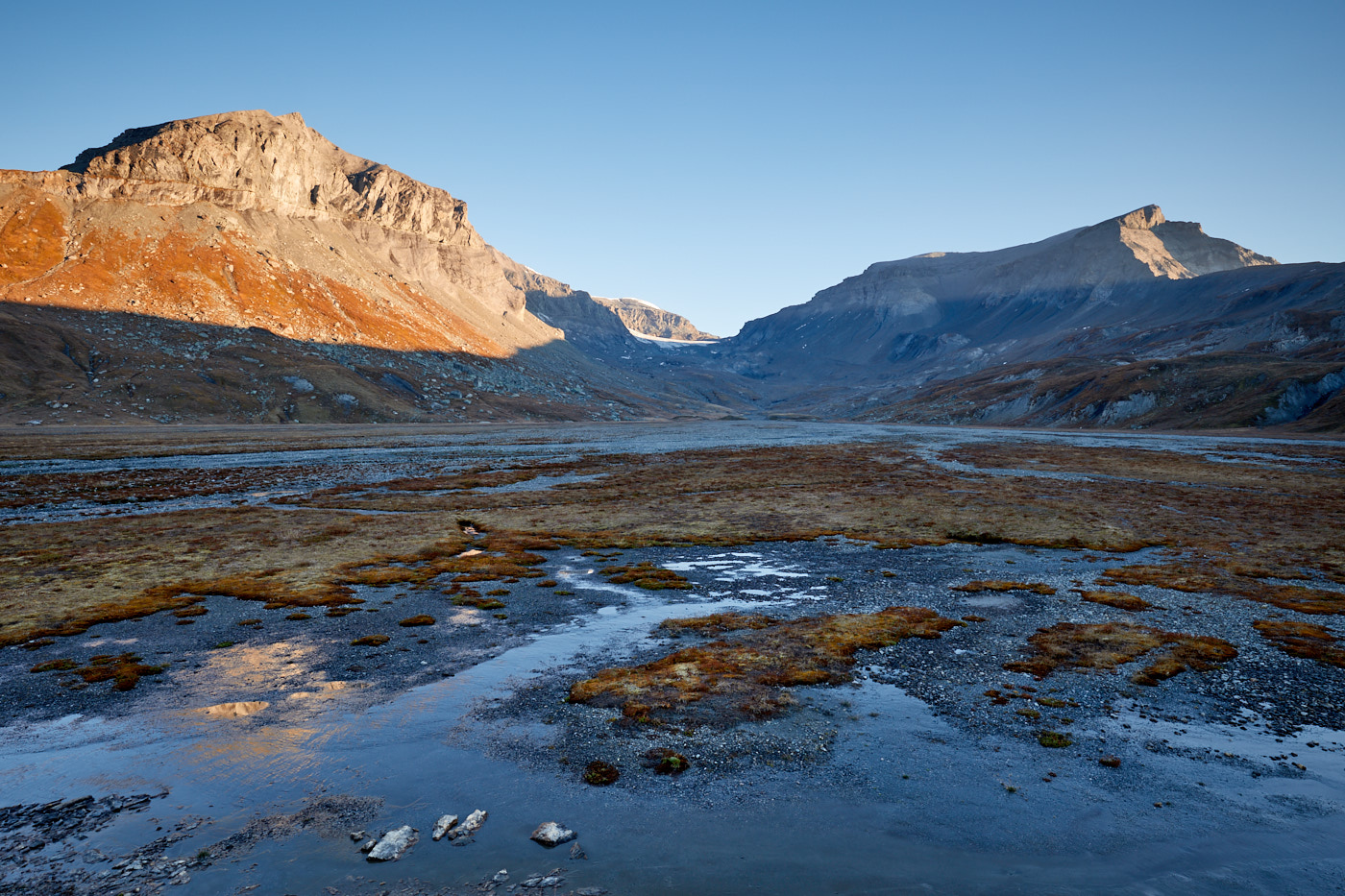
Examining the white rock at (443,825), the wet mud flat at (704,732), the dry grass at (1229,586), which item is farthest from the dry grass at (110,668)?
the dry grass at (1229,586)

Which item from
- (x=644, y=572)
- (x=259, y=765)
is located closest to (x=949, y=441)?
(x=644, y=572)

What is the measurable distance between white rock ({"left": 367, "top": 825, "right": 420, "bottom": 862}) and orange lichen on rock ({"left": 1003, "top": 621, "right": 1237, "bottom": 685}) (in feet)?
53.9

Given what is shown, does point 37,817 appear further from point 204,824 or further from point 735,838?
point 735,838

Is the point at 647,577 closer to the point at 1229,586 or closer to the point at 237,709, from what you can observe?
the point at 237,709

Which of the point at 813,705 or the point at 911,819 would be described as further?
the point at 813,705

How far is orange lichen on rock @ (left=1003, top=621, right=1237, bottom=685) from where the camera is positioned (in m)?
19.2

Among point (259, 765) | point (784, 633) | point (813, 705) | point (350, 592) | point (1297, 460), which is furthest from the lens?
point (1297, 460)

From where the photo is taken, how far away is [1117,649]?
67.6 ft

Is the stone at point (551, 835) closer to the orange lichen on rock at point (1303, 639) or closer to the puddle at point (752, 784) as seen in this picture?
the puddle at point (752, 784)

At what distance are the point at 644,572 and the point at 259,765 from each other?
19.6m

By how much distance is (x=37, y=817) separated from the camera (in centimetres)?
1198

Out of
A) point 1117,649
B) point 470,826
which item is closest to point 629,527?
point 1117,649

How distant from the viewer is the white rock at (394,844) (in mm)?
10992

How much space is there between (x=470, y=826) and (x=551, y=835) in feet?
5.20
